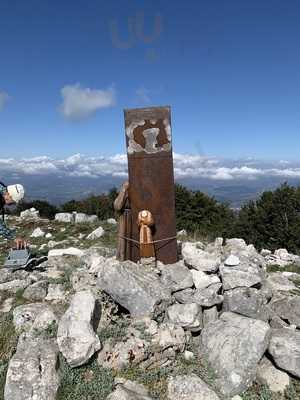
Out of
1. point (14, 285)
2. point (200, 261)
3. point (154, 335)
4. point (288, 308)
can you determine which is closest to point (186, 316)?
point (154, 335)

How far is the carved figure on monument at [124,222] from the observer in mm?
8281

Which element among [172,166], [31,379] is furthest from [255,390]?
[172,166]

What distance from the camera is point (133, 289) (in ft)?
21.4

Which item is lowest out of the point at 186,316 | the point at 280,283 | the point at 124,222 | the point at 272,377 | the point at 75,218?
the point at 272,377

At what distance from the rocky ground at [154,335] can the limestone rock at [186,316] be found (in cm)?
2

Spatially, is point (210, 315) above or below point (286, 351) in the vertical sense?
above

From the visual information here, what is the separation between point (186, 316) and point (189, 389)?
4.35ft

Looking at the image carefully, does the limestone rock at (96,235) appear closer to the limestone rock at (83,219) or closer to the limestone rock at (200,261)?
the limestone rock at (83,219)

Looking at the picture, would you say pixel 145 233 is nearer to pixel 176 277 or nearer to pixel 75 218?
pixel 176 277

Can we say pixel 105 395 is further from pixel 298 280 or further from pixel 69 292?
pixel 298 280

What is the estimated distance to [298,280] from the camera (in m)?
9.61

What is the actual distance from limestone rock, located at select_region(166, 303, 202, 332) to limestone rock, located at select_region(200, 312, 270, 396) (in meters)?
0.21

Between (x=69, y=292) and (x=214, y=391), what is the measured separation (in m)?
3.58

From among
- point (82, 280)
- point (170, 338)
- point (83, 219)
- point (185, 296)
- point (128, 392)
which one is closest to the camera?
point (128, 392)
